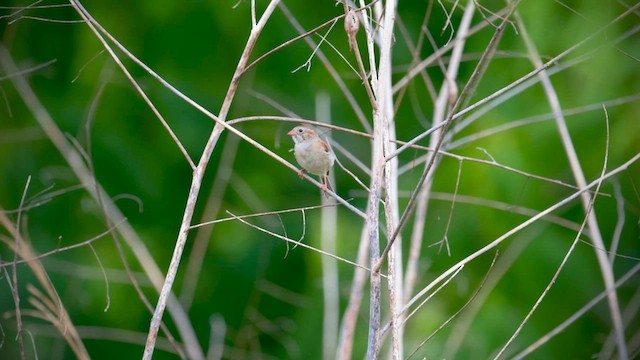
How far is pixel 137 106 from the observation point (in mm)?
5969

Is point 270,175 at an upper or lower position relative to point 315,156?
lower

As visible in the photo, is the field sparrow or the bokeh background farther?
the bokeh background

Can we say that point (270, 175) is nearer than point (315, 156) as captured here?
No

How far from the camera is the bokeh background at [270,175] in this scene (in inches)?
195

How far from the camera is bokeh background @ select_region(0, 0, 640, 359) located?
16.3ft

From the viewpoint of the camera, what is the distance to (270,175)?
599 cm

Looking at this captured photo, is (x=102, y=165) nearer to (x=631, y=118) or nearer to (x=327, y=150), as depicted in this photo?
(x=327, y=150)

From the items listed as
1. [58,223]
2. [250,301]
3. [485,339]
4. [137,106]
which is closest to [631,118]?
[485,339]

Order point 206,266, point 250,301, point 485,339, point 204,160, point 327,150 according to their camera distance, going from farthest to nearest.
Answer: point 206,266
point 250,301
point 485,339
point 327,150
point 204,160

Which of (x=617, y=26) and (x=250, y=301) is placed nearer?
(x=617, y=26)

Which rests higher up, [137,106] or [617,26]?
[617,26]

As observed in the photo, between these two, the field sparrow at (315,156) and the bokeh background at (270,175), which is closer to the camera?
the field sparrow at (315,156)

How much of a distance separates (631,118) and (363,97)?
183cm

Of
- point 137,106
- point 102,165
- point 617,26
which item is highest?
Result: point 617,26
